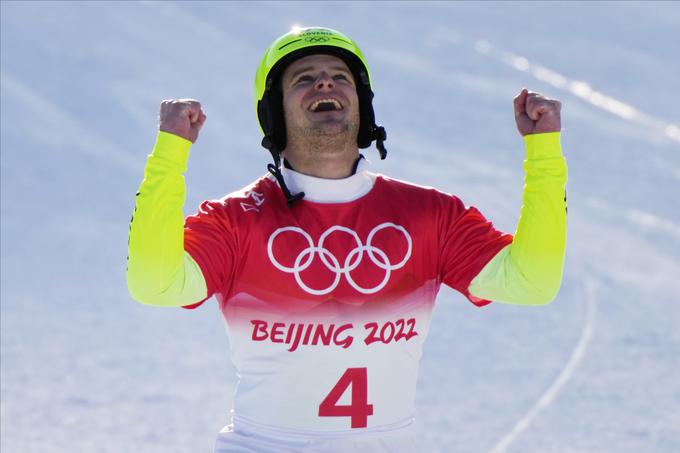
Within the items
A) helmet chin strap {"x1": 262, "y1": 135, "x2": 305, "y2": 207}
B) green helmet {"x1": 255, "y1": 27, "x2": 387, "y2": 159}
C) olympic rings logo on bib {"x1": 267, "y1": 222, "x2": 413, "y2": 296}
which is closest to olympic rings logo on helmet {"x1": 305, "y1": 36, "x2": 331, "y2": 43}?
green helmet {"x1": 255, "y1": 27, "x2": 387, "y2": 159}

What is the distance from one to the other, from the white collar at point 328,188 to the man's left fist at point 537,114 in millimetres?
574

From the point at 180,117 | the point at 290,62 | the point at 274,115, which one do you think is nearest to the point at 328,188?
the point at 274,115

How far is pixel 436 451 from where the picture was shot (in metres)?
6.98

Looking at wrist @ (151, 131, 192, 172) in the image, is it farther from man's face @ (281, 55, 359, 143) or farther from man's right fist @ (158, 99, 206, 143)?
man's face @ (281, 55, 359, 143)

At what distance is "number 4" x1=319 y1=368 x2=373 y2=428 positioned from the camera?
4.41 meters

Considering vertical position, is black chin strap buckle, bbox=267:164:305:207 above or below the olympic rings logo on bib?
above

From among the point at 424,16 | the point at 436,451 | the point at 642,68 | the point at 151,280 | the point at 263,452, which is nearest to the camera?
the point at 151,280

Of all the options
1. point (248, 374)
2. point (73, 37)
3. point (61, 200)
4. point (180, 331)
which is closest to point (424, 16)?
point (73, 37)

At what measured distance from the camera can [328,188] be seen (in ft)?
15.1

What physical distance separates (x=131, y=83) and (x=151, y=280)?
9153mm

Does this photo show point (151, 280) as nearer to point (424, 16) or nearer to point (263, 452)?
point (263, 452)

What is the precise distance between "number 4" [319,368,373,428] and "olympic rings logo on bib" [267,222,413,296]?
27 centimetres

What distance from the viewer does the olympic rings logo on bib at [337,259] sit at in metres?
4.42

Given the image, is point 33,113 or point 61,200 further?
point 33,113
